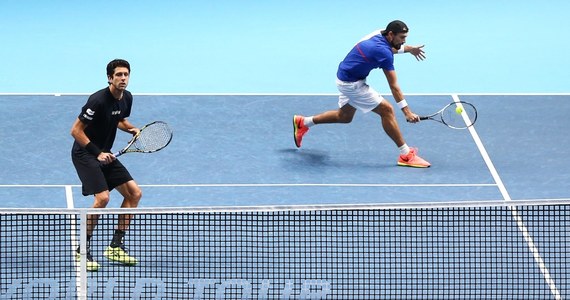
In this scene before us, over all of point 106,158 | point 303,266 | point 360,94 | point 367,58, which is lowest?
point 303,266

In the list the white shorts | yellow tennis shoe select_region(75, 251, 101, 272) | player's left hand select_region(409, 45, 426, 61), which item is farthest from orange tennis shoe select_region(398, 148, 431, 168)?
yellow tennis shoe select_region(75, 251, 101, 272)

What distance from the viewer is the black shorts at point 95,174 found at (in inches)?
480

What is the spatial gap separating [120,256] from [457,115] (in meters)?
4.88

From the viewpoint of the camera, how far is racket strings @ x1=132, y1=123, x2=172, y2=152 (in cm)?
1245

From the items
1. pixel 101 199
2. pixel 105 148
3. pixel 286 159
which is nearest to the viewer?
pixel 101 199

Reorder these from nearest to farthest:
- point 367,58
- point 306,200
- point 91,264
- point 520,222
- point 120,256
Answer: point 91,264 → point 120,256 → point 520,222 → point 306,200 → point 367,58

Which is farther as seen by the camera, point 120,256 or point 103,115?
point 103,115

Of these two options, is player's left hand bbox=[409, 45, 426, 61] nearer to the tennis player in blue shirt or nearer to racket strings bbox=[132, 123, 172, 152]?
the tennis player in blue shirt

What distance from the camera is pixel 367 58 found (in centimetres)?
1487

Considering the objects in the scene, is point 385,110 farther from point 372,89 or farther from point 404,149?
point 404,149

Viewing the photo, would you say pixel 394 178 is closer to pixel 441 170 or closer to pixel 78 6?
pixel 441 170

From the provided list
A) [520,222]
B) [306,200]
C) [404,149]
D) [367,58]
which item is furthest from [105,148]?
[404,149]

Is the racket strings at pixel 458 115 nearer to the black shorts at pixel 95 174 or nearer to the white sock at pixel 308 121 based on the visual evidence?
the white sock at pixel 308 121

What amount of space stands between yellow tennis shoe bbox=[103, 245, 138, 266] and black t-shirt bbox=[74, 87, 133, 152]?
0.92 metres
